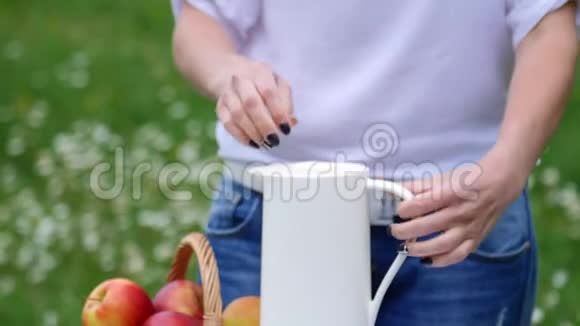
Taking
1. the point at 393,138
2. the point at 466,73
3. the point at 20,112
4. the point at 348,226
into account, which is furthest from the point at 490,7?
the point at 20,112

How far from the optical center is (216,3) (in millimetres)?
1811

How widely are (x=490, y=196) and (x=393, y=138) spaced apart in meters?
0.28

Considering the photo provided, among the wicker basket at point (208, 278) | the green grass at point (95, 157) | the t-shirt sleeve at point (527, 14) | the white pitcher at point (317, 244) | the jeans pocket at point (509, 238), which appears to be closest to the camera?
the white pitcher at point (317, 244)

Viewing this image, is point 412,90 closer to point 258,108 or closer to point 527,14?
point 527,14

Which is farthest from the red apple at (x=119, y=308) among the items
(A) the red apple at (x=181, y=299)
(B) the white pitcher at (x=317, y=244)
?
(B) the white pitcher at (x=317, y=244)

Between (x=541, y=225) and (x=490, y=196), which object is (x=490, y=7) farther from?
(x=541, y=225)

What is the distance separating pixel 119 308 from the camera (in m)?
1.55

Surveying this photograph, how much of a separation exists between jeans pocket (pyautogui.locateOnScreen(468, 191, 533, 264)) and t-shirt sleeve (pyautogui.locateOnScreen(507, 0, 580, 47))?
0.90ft

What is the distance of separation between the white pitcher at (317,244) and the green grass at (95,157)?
171 centimetres

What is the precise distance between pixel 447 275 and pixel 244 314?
34 centimetres

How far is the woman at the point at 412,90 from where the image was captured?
5.40 ft

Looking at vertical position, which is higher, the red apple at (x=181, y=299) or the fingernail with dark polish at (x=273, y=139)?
the fingernail with dark polish at (x=273, y=139)

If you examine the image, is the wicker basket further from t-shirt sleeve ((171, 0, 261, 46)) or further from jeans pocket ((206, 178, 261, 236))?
t-shirt sleeve ((171, 0, 261, 46))

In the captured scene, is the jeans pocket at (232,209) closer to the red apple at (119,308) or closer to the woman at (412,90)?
the woman at (412,90)
